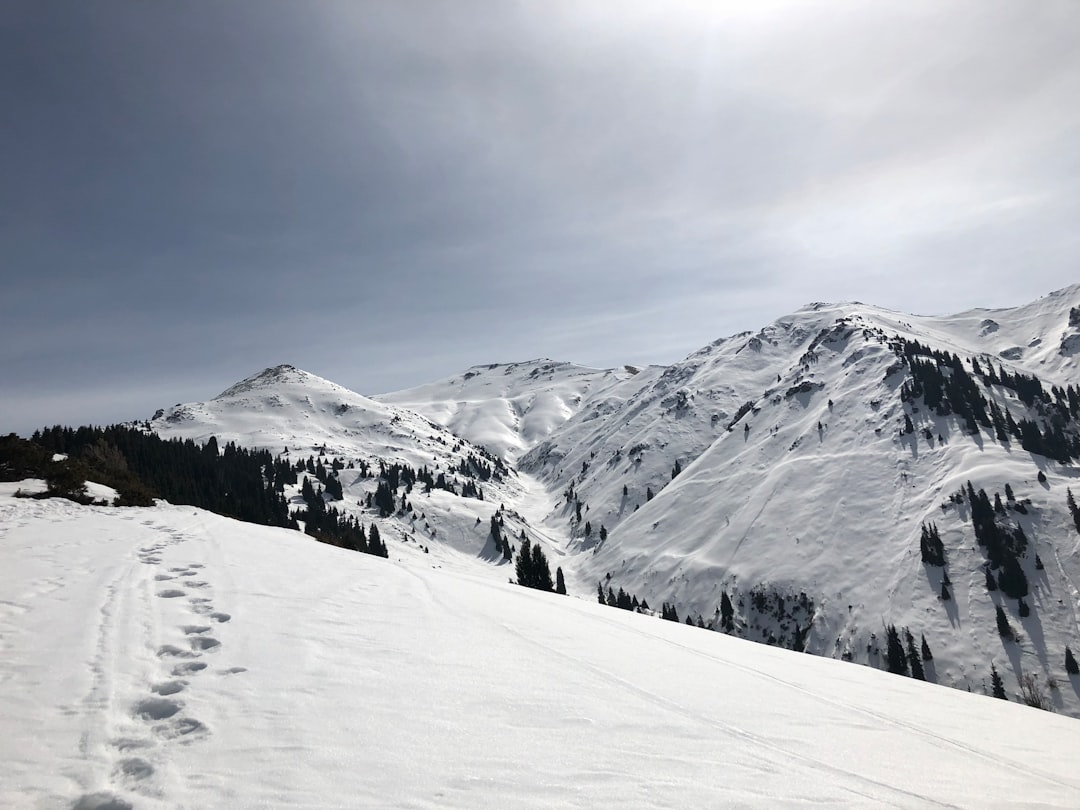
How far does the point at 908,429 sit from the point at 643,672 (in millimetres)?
233400

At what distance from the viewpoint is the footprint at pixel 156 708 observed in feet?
18.6

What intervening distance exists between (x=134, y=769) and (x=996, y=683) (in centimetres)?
15044

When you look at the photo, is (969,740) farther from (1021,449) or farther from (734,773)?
(1021,449)

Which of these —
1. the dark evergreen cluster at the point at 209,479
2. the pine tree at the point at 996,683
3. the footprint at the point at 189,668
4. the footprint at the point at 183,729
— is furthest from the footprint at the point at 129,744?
the pine tree at the point at 996,683

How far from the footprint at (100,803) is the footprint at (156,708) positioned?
5.54 feet

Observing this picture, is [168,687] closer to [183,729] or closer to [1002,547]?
[183,729]

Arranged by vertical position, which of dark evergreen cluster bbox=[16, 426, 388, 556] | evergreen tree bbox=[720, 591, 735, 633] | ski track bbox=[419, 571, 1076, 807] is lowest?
evergreen tree bbox=[720, 591, 735, 633]

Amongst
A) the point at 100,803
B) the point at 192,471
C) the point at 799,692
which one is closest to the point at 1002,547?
the point at 799,692

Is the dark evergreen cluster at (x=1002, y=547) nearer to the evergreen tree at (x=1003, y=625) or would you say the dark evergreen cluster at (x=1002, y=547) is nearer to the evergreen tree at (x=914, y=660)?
the evergreen tree at (x=1003, y=625)

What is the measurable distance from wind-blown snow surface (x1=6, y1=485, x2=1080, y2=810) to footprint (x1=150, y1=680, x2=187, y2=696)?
0.04 m

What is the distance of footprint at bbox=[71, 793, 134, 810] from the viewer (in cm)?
398

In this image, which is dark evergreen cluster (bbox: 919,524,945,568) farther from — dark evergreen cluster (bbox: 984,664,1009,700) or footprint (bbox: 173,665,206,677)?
footprint (bbox: 173,665,206,677)

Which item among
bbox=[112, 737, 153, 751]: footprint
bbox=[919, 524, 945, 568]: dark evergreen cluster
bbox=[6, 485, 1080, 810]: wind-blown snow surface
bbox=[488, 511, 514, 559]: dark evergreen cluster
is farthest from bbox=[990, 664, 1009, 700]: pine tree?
bbox=[112, 737, 153, 751]: footprint

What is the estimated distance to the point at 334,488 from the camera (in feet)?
594
